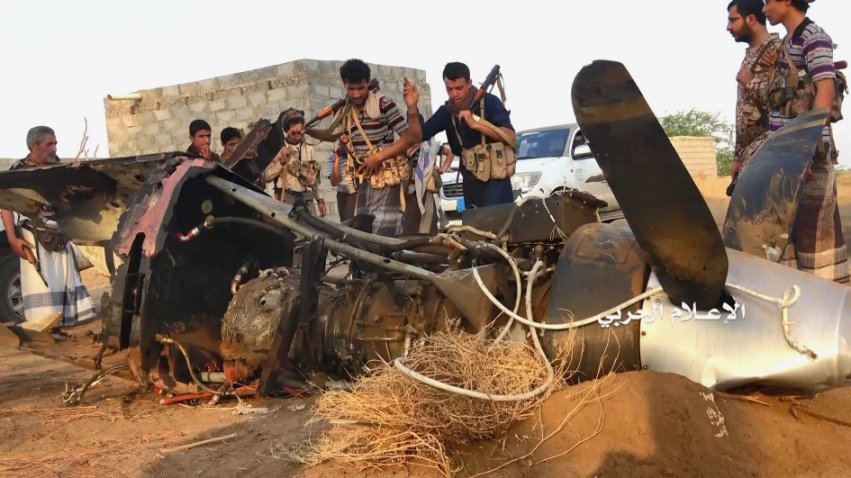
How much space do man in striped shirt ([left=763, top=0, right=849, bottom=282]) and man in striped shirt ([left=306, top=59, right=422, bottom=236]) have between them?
277cm

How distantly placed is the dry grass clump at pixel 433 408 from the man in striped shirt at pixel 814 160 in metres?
2.15

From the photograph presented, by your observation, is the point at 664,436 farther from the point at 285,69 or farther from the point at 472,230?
the point at 285,69

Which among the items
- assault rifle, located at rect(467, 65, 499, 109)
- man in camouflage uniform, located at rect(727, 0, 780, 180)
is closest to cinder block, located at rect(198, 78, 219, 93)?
assault rifle, located at rect(467, 65, 499, 109)

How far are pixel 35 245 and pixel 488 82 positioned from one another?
13.8 ft

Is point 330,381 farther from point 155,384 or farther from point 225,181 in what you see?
point 225,181

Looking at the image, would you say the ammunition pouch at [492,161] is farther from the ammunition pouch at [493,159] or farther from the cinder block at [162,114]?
the cinder block at [162,114]

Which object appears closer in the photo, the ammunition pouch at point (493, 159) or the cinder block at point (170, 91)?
the ammunition pouch at point (493, 159)

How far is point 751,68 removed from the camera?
4.84 m

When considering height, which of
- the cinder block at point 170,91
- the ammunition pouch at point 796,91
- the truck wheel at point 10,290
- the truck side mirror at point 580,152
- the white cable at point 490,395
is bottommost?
the truck wheel at point 10,290

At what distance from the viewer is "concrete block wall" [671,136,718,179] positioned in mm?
23031

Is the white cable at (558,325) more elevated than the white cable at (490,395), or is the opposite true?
the white cable at (558,325)

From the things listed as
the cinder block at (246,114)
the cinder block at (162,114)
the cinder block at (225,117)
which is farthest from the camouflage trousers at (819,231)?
the cinder block at (162,114)

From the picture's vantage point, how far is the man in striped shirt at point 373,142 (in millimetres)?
5898

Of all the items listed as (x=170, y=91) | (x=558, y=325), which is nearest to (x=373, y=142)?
(x=558, y=325)
